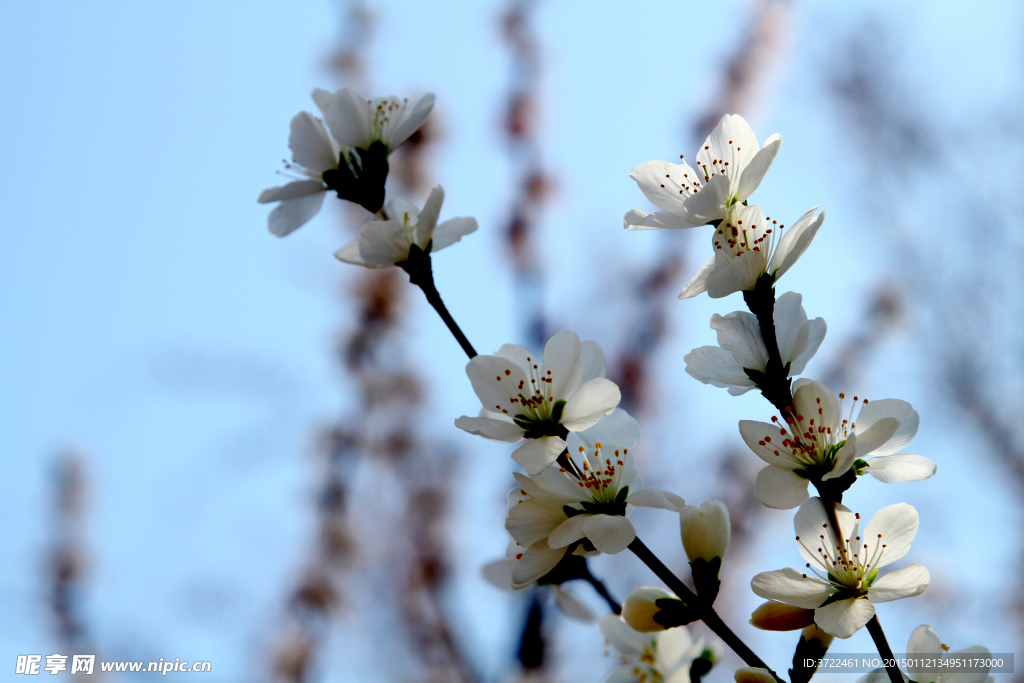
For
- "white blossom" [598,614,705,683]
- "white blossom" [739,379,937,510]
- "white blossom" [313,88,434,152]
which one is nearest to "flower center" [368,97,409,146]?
"white blossom" [313,88,434,152]

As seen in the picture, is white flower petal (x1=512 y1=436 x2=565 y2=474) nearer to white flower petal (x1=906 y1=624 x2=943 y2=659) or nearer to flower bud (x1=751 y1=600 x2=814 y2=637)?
flower bud (x1=751 y1=600 x2=814 y2=637)

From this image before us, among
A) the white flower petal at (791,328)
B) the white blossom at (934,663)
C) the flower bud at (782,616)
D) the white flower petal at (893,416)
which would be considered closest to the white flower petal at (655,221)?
the white flower petal at (791,328)

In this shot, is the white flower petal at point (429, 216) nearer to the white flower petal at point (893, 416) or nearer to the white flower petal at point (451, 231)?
the white flower petal at point (451, 231)

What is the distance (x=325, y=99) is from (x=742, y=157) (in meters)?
0.44

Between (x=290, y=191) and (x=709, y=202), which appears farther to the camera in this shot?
(x=290, y=191)

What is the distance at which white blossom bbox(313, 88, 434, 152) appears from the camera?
70 centimetres

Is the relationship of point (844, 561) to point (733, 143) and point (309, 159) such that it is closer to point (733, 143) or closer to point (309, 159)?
point (733, 143)

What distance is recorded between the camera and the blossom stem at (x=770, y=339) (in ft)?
1.77

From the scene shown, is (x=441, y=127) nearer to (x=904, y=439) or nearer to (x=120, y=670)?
Result: (x=120, y=670)

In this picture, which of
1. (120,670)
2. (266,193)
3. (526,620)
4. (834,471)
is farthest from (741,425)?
(120,670)

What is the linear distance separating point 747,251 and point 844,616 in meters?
0.28

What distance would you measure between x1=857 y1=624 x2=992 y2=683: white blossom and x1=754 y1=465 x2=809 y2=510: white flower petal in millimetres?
182

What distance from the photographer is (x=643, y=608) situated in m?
0.60

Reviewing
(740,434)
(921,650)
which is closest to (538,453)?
(740,434)
